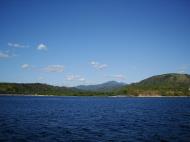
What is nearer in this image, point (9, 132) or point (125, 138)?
point (125, 138)

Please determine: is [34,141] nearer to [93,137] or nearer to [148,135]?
[93,137]

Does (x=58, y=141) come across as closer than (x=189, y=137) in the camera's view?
Yes

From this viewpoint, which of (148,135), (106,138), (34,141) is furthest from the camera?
(148,135)

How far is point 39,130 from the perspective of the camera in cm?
4912

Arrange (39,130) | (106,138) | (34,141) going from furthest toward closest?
(39,130), (106,138), (34,141)

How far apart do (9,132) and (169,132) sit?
28110 millimetres

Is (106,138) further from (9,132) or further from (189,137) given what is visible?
(9,132)

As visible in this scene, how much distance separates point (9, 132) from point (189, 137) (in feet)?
98.7

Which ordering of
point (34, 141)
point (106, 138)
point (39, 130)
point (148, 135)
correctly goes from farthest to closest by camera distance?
point (39, 130) < point (148, 135) < point (106, 138) < point (34, 141)

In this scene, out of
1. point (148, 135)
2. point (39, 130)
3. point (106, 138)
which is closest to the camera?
point (106, 138)

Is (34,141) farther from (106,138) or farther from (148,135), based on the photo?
(148,135)

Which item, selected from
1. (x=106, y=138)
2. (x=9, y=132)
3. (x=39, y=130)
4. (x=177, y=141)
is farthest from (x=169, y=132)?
(x=9, y=132)

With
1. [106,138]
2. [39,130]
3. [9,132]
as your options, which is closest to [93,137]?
[106,138]

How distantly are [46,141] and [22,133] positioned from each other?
28.8ft
